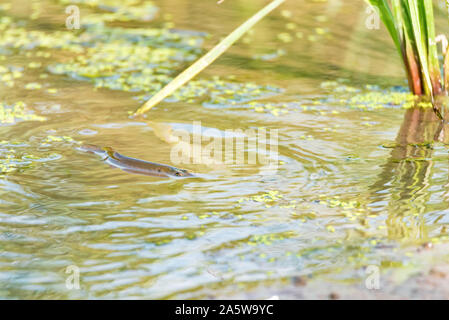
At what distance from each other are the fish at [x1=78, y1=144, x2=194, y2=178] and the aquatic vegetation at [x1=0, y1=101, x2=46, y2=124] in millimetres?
983

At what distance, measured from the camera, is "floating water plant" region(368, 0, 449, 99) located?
4.18 meters

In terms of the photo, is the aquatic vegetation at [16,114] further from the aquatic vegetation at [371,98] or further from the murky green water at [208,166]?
the aquatic vegetation at [371,98]

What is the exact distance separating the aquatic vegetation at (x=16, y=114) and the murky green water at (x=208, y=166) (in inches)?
0.8

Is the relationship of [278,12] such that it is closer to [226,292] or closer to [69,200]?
[69,200]

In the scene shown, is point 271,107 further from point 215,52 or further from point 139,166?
point 139,166

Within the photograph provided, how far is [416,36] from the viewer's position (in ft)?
13.9

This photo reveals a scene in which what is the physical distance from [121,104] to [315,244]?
2.49 metres

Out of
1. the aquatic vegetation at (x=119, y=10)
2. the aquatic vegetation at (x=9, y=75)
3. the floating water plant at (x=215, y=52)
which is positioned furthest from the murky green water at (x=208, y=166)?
the floating water plant at (x=215, y=52)

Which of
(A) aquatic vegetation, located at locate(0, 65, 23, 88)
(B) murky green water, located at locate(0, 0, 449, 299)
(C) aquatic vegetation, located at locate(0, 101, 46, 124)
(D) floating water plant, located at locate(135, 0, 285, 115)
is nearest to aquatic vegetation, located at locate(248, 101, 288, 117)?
(B) murky green water, located at locate(0, 0, 449, 299)

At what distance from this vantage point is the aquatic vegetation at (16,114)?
14.2 ft

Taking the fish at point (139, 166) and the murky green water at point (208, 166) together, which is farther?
the fish at point (139, 166)

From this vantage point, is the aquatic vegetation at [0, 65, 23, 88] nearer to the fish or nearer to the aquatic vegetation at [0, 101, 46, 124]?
the aquatic vegetation at [0, 101, 46, 124]

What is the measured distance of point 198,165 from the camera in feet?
11.8

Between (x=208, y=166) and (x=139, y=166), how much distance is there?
1.32ft
